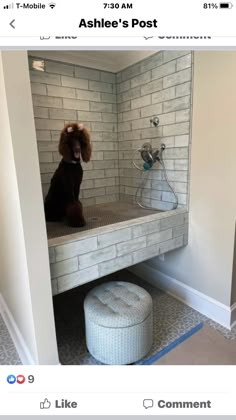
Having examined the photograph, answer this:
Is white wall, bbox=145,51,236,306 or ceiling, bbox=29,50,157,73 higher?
ceiling, bbox=29,50,157,73

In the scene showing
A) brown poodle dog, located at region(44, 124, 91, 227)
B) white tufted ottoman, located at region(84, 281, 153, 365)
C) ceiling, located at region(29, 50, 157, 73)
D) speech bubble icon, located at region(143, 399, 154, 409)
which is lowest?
white tufted ottoman, located at region(84, 281, 153, 365)

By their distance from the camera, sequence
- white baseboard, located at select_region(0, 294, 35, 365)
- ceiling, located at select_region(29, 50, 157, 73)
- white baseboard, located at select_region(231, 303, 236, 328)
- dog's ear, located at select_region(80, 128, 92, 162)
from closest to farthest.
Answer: white baseboard, located at select_region(0, 294, 35, 365) → dog's ear, located at select_region(80, 128, 92, 162) → white baseboard, located at select_region(231, 303, 236, 328) → ceiling, located at select_region(29, 50, 157, 73)

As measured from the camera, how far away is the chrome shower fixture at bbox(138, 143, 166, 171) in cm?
176

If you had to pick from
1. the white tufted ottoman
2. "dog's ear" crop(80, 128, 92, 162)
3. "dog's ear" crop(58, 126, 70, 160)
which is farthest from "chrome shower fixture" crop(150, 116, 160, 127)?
the white tufted ottoman

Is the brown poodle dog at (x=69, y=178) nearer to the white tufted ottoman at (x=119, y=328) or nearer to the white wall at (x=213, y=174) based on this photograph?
the white tufted ottoman at (x=119, y=328)

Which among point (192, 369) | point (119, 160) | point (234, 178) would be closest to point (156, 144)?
point (119, 160)

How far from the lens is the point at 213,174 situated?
4.74 ft

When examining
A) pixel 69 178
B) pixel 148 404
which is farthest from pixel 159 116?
pixel 148 404

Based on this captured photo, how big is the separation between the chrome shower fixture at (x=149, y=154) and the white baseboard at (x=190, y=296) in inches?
38.4

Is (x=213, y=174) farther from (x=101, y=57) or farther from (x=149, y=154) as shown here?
(x=101, y=57)

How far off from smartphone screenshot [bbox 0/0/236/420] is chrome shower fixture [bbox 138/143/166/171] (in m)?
0.01

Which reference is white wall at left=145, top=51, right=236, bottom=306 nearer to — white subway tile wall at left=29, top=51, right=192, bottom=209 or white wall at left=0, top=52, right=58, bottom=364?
white subway tile wall at left=29, top=51, right=192, bottom=209

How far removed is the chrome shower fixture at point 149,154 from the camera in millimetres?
1758
